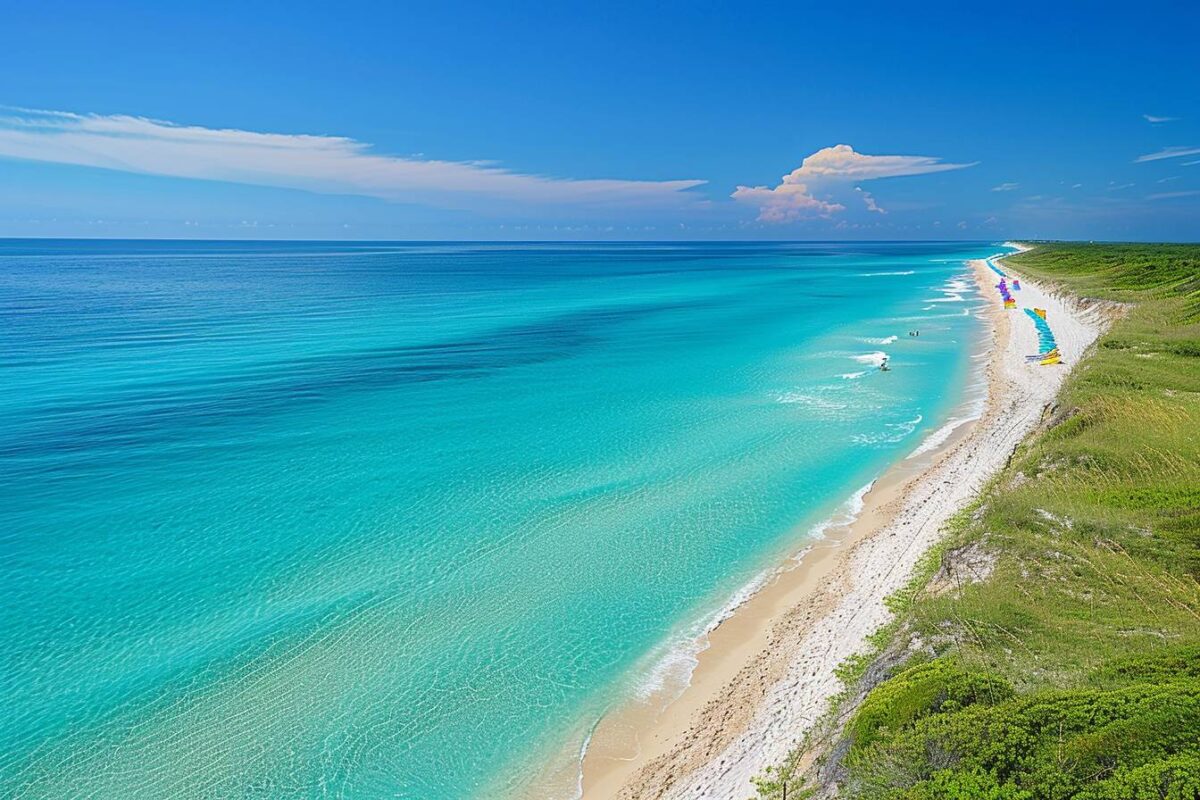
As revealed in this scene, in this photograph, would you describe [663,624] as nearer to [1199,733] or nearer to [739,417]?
[1199,733]

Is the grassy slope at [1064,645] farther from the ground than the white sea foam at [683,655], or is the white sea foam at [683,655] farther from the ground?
the grassy slope at [1064,645]

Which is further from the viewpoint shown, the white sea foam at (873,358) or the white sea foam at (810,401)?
the white sea foam at (873,358)

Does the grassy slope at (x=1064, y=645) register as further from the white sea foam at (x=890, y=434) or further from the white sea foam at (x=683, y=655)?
the white sea foam at (x=890, y=434)

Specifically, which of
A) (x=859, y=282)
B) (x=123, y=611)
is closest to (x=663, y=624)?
(x=123, y=611)

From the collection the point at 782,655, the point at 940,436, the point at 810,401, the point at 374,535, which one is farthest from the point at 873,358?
the point at 374,535

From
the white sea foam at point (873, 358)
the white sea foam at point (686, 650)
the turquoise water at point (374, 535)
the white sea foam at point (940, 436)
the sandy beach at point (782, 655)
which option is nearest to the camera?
the sandy beach at point (782, 655)

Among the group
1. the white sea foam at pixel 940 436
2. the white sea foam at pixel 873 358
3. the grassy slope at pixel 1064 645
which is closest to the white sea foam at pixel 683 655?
the grassy slope at pixel 1064 645

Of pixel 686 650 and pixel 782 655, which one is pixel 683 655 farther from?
pixel 782 655
